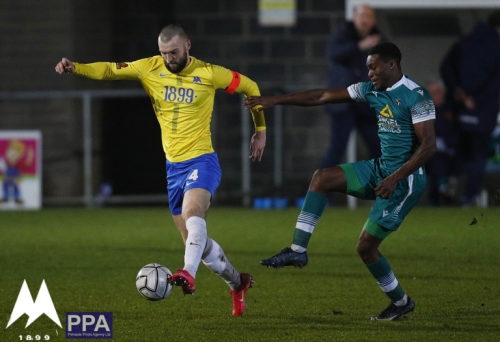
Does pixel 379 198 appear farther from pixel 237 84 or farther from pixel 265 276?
pixel 265 276

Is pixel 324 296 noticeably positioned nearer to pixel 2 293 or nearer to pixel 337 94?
pixel 337 94

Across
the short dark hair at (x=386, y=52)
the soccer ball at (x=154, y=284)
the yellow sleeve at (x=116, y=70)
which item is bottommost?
the soccer ball at (x=154, y=284)

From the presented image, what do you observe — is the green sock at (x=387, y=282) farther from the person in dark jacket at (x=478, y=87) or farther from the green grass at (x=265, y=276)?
the person in dark jacket at (x=478, y=87)

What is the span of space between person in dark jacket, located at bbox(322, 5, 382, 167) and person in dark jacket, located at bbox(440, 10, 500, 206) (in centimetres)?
129

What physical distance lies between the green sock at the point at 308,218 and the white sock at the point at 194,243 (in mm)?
628

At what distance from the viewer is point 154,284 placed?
677 centimetres

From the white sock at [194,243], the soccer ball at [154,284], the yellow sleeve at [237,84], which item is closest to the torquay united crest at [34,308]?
the soccer ball at [154,284]

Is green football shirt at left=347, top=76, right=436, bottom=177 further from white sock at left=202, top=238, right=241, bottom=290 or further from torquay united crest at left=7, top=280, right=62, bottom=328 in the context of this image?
torquay united crest at left=7, top=280, right=62, bottom=328

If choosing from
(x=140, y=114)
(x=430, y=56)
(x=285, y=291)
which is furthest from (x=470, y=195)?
(x=285, y=291)

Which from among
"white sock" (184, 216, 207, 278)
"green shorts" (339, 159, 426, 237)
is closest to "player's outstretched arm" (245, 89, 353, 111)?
"green shorts" (339, 159, 426, 237)

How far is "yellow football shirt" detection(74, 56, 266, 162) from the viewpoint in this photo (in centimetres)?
793

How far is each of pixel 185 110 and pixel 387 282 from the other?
6.04 feet

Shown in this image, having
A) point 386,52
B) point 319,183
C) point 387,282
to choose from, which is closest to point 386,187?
point 319,183

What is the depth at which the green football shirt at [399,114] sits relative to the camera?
729cm
